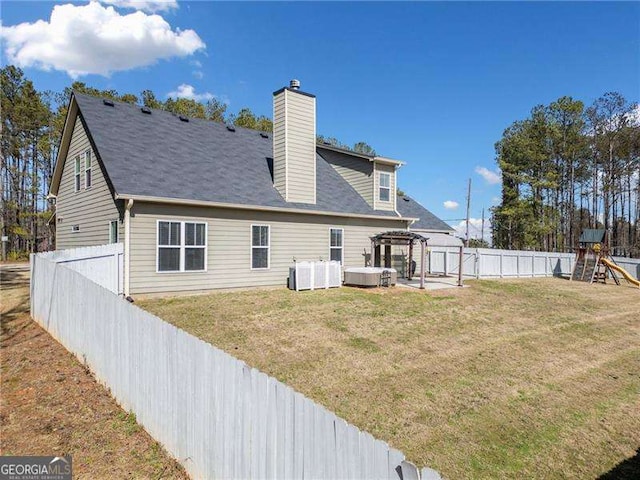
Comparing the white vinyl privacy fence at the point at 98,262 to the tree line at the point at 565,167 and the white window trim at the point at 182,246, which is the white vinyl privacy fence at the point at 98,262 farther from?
the tree line at the point at 565,167

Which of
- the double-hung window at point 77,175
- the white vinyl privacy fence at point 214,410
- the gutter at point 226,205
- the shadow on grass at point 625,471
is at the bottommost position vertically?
the shadow on grass at point 625,471

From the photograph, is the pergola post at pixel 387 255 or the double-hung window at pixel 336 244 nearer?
the double-hung window at pixel 336 244

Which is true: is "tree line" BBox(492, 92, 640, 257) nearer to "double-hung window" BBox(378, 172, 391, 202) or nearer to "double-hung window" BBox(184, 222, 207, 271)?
"double-hung window" BBox(378, 172, 391, 202)

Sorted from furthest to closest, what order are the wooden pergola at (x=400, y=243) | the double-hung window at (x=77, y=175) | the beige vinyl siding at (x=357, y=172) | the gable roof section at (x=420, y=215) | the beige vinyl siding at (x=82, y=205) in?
the gable roof section at (x=420, y=215), the beige vinyl siding at (x=357, y=172), the wooden pergola at (x=400, y=243), the double-hung window at (x=77, y=175), the beige vinyl siding at (x=82, y=205)

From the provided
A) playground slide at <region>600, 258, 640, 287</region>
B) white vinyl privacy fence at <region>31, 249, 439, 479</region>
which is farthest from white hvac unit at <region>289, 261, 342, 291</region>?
playground slide at <region>600, 258, 640, 287</region>

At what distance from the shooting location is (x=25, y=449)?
3857mm

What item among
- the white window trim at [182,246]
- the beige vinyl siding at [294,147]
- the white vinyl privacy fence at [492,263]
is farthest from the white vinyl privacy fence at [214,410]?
the white vinyl privacy fence at [492,263]

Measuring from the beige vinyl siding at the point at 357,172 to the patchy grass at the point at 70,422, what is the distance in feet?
44.2

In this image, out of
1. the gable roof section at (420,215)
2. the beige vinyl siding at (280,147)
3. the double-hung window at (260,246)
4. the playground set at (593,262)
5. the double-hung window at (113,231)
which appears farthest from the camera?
the playground set at (593,262)

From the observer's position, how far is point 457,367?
689cm

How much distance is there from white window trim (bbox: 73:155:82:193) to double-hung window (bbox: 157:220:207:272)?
5.33 m

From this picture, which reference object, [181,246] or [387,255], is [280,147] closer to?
[181,246]

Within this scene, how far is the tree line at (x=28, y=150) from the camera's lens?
30953 mm

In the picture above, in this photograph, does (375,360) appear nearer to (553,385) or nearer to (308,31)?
(553,385)
